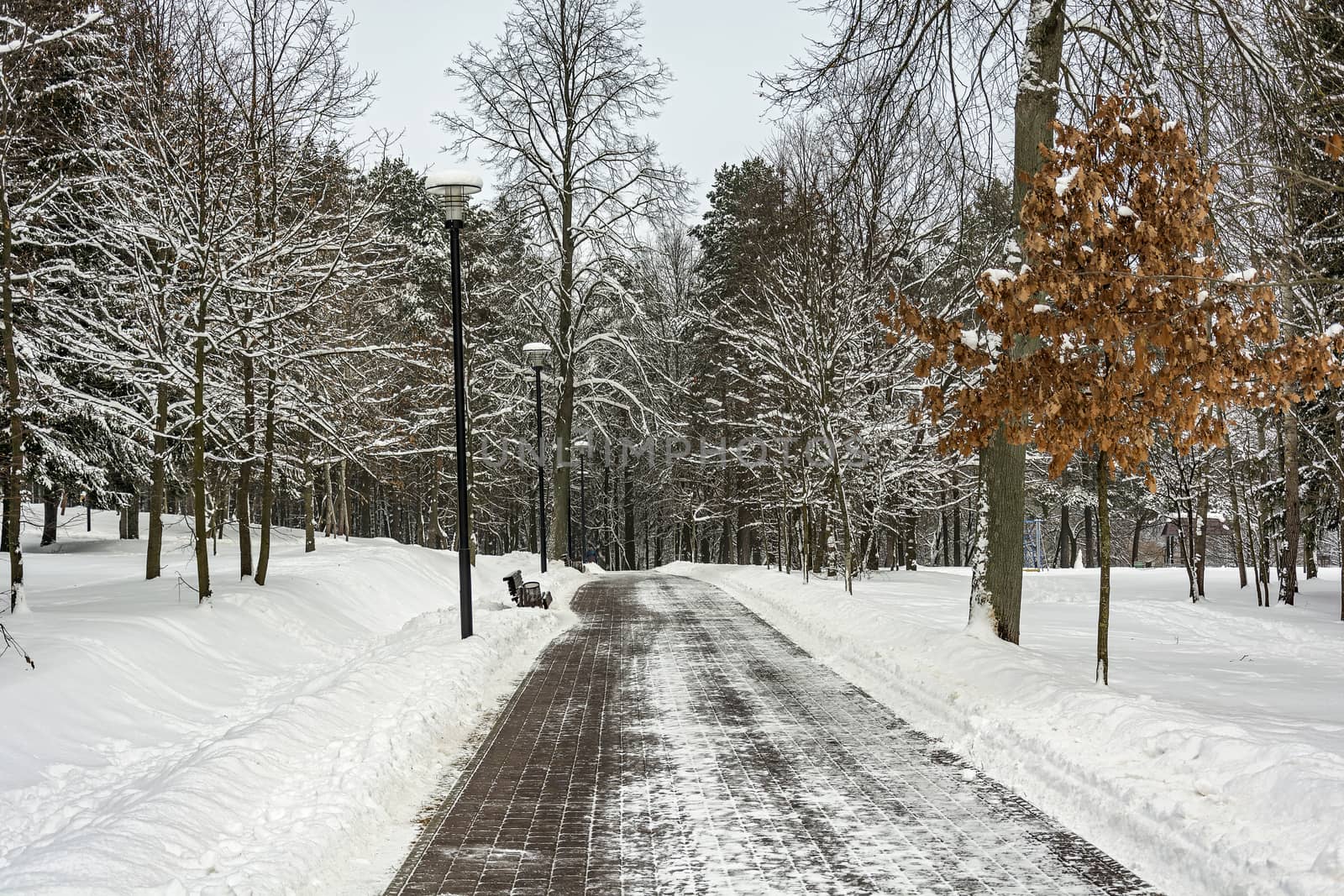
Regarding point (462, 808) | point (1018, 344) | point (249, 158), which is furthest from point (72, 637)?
point (1018, 344)

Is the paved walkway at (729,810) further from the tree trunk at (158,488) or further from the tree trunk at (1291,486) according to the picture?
the tree trunk at (1291,486)

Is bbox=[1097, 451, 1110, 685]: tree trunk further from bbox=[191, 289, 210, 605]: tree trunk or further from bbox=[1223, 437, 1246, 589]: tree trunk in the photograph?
bbox=[1223, 437, 1246, 589]: tree trunk

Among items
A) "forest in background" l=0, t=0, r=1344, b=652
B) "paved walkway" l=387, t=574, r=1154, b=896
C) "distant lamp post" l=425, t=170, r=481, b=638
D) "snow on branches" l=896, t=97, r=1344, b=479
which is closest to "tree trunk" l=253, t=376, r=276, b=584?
"forest in background" l=0, t=0, r=1344, b=652

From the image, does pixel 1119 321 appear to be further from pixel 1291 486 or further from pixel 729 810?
pixel 1291 486

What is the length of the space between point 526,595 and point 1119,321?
13.3m

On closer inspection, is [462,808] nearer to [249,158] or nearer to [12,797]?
[12,797]

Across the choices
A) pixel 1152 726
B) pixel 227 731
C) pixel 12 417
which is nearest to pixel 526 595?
pixel 227 731

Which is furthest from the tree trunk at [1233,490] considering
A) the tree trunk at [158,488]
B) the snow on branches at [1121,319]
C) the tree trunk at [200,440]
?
the tree trunk at [158,488]

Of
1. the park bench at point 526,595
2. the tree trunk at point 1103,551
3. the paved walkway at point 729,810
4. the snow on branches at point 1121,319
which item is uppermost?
the snow on branches at point 1121,319

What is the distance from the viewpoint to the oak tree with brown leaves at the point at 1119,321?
7.89 meters

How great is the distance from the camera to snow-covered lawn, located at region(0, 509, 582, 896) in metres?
5.25

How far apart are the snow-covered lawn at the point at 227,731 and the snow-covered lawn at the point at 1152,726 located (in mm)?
4143

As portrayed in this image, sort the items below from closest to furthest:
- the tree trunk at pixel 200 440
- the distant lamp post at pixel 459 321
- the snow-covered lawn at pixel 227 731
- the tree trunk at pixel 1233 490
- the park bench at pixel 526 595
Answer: the snow-covered lawn at pixel 227 731 < the distant lamp post at pixel 459 321 < the tree trunk at pixel 200 440 < the park bench at pixel 526 595 < the tree trunk at pixel 1233 490

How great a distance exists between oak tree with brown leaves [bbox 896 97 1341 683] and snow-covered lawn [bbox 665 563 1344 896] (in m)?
1.52
